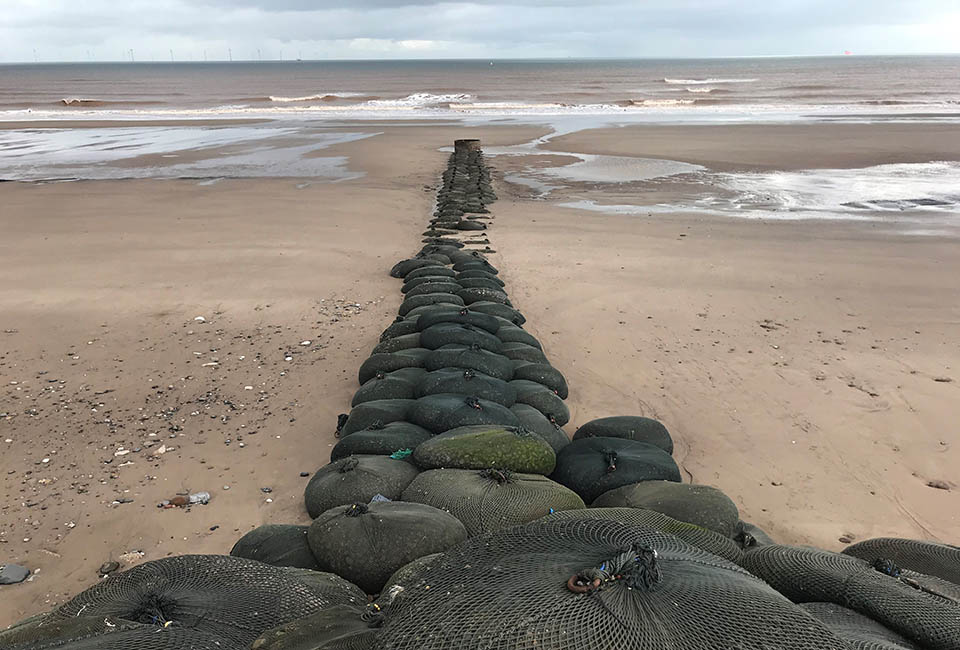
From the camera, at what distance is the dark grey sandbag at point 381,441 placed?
5.21m

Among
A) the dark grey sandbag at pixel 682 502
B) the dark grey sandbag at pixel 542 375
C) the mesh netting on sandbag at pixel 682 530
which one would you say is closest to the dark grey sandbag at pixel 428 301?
the dark grey sandbag at pixel 542 375

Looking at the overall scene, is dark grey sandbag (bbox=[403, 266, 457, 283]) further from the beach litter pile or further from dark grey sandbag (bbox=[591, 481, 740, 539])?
dark grey sandbag (bbox=[591, 481, 740, 539])

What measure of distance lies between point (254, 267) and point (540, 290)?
16.1ft

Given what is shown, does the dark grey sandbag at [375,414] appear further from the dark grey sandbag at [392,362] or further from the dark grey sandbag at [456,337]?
the dark grey sandbag at [456,337]

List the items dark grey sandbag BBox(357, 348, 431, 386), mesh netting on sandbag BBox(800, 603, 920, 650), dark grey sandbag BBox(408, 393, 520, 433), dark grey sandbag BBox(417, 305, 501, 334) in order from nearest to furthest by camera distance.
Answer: mesh netting on sandbag BBox(800, 603, 920, 650) < dark grey sandbag BBox(408, 393, 520, 433) < dark grey sandbag BBox(357, 348, 431, 386) < dark grey sandbag BBox(417, 305, 501, 334)

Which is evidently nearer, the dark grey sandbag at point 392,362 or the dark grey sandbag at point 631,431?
the dark grey sandbag at point 631,431

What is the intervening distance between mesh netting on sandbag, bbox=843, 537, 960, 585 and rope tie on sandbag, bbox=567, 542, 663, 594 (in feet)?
7.10

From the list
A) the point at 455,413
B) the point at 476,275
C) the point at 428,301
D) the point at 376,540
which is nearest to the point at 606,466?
the point at 455,413

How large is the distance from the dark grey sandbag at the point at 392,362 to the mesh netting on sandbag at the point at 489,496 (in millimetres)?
2049

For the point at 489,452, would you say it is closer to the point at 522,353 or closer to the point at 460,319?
the point at 522,353

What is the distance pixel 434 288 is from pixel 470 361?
2798 mm

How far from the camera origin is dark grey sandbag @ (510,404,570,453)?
5539 millimetres

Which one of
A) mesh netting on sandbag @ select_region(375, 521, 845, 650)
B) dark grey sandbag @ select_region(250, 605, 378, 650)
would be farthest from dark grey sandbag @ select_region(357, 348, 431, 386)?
mesh netting on sandbag @ select_region(375, 521, 845, 650)

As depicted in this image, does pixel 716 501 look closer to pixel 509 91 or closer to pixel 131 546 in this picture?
pixel 131 546
